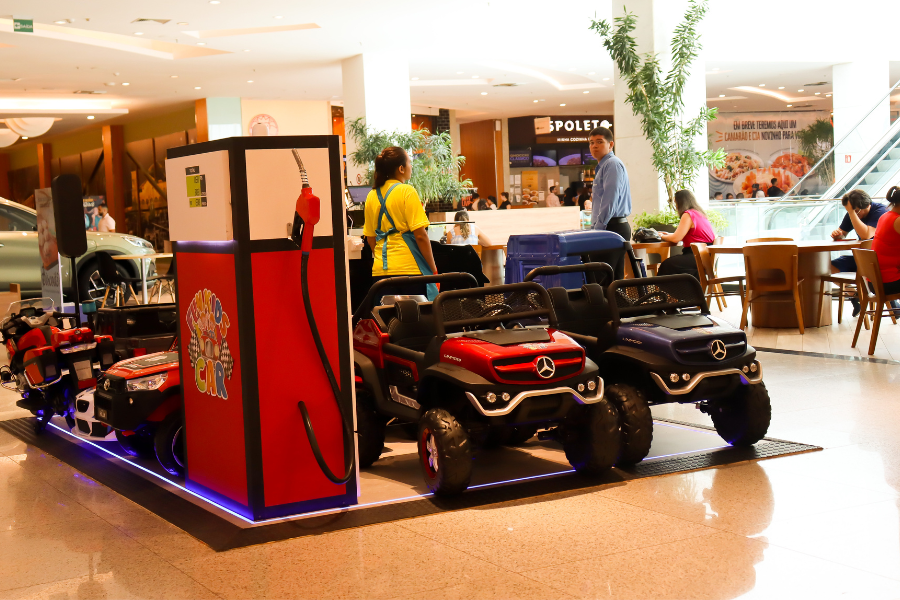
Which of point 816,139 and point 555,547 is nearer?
point 555,547

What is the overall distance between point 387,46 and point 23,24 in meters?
5.80

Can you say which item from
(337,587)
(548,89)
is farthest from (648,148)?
(548,89)

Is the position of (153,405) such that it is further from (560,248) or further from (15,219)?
(15,219)

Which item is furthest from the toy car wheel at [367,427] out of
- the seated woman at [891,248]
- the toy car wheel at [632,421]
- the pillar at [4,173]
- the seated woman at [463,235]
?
the pillar at [4,173]

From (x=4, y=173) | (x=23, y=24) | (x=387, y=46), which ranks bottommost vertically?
(x=4, y=173)

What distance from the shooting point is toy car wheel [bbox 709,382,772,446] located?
3836 mm

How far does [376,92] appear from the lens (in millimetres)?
16453

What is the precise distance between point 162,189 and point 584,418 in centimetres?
2150

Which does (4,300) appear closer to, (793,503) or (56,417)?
(56,417)

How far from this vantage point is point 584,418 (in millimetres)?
3473

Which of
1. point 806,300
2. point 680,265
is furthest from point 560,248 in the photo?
point 806,300

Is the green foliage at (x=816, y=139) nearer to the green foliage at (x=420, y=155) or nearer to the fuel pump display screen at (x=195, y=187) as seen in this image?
the green foliage at (x=420, y=155)

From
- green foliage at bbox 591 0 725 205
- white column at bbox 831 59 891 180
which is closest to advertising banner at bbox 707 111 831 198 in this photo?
white column at bbox 831 59 891 180

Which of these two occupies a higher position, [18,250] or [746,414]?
[18,250]
